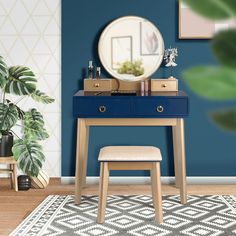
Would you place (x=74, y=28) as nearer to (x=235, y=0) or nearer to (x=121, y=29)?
(x=121, y=29)

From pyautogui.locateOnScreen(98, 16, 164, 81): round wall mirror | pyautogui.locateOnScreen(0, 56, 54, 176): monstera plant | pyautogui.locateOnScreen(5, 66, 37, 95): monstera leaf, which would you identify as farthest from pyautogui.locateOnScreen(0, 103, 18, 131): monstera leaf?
pyautogui.locateOnScreen(98, 16, 164, 81): round wall mirror

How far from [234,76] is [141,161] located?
8.51ft

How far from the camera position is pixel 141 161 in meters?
2.77

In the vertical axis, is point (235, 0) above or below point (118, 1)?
below

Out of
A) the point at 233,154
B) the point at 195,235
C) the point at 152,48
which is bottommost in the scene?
the point at 195,235

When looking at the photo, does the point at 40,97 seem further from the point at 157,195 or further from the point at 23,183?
the point at 157,195

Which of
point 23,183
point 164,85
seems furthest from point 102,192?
point 164,85

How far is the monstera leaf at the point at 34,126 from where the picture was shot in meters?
3.64

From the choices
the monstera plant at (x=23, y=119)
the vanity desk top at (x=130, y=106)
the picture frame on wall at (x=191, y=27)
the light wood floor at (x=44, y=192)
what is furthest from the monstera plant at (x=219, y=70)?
the picture frame on wall at (x=191, y=27)

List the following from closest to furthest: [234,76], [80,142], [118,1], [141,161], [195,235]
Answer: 1. [234,76]
2. [195,235]
3. [141,161]
4. [80,142]
5. [118,1]

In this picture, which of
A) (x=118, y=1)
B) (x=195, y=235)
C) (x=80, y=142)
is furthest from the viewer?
(x=118, y=1)

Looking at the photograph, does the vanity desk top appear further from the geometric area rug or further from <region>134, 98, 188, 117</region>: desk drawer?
the geometric area rug

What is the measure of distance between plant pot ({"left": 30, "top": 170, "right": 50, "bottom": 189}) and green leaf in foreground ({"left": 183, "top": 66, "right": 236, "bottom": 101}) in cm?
348

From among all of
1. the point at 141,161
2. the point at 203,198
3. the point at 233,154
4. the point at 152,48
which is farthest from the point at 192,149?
the point at 141,161
